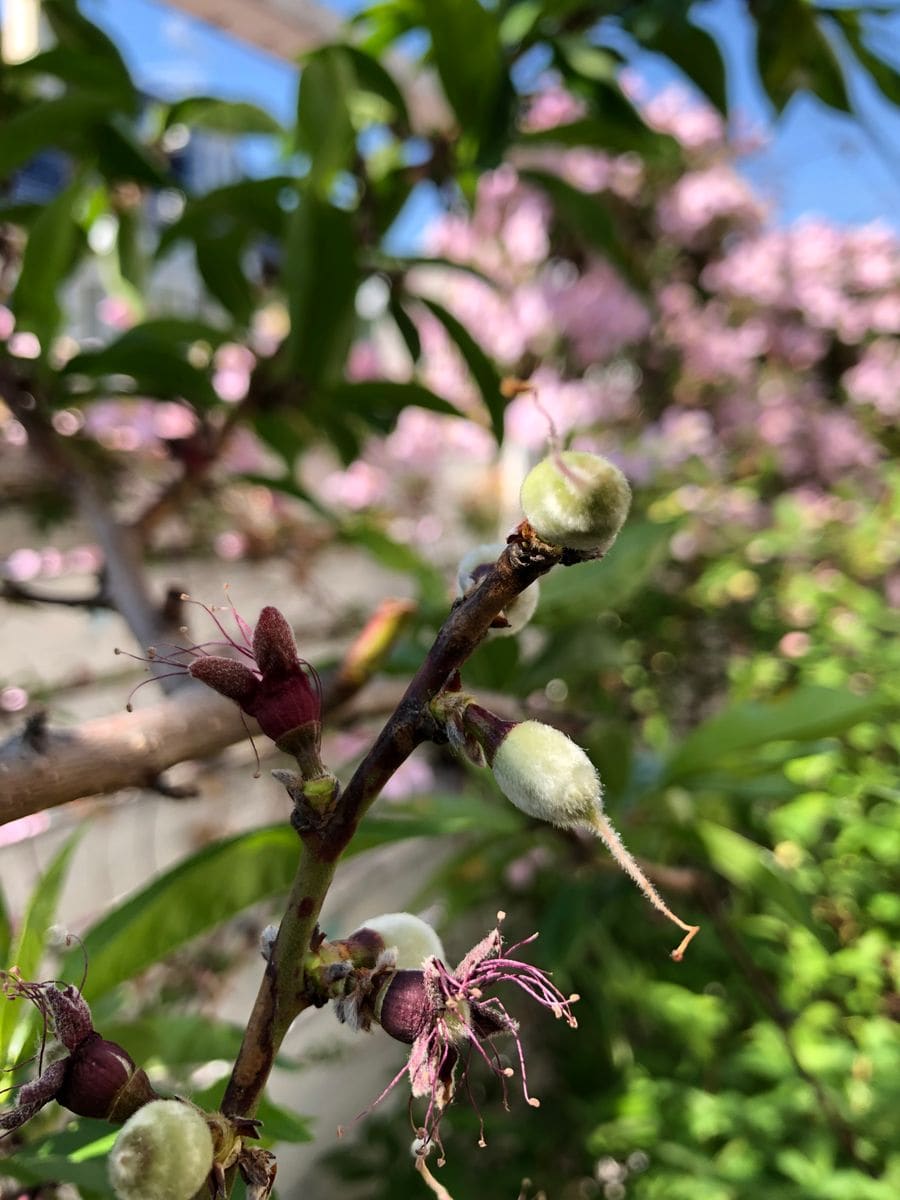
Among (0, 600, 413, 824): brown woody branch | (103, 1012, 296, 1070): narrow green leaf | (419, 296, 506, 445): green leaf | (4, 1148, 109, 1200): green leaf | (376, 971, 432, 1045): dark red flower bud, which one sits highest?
(376, 971, 432, 1045): dark red flower bud

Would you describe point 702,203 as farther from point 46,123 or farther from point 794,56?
point 46,123

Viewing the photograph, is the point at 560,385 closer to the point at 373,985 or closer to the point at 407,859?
the point at 407,859

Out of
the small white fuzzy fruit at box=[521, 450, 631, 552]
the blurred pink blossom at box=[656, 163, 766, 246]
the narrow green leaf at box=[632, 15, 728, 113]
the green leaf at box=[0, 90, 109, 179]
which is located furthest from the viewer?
the blurred pink blossom at box=[656, 163, 766, 246]

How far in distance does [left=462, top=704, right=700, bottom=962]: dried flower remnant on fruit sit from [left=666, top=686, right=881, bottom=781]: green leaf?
1.38ft

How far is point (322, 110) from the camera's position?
1.85 feet

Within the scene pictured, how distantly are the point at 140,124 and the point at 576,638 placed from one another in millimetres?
581

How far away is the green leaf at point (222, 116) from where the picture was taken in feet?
2.27

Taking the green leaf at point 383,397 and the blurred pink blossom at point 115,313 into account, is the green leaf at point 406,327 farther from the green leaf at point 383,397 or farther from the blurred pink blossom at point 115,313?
the blurred pink blossom at point 115,313

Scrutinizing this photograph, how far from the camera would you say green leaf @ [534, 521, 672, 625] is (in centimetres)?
56

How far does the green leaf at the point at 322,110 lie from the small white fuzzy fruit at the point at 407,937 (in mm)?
521

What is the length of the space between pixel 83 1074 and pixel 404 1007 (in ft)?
0.26

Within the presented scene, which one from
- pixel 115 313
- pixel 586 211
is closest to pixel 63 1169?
pixel 586 211

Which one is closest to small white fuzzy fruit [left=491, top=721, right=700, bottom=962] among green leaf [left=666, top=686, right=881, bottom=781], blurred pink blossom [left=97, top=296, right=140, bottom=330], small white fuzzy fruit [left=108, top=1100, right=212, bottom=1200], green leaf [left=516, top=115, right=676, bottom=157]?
small white fuzzy fruit [left=108, top=1100, right=212, bottom=1200]

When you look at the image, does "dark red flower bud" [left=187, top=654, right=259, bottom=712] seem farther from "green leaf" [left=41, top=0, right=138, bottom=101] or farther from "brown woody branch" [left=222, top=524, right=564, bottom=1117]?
"green leaf" [left=41, top=0, right=138, bottom=101]
